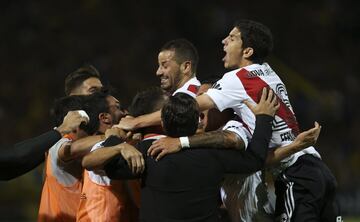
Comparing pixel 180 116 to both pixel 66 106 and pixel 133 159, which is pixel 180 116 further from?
pixel 66 106

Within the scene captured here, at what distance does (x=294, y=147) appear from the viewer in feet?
17.5

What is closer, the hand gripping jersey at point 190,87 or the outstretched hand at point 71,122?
the outstretched hand at point 71,122

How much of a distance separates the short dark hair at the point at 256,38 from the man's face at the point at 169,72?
69 cm

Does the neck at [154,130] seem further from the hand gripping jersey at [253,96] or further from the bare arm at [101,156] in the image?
the bare arm at [101,156]

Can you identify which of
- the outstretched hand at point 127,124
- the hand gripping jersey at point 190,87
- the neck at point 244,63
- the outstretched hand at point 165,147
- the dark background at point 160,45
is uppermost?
the neck at point 244,63

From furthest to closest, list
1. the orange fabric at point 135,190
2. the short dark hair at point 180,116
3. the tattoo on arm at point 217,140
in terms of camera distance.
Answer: the orange fabric at point 135,190
the tattoo on arm at point 217,140
the short dark hair at point 180,116

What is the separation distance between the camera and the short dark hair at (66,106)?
18.4 feet

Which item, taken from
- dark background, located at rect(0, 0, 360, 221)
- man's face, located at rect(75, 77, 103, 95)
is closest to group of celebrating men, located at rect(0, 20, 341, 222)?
man's face, located at rect(75, 77, 103, 95)

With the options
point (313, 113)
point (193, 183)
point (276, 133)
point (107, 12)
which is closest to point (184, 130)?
point (193, 183)

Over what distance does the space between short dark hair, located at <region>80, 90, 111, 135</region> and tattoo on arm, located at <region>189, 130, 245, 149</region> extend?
1.08 meters

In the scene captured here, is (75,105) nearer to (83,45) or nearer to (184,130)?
(184,130)

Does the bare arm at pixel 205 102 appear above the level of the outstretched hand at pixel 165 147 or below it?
above

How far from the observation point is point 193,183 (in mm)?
4730

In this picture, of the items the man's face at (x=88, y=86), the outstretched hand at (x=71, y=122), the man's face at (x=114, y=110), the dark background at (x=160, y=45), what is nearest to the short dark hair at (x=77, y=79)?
the man's face at (x=88, y=86)
